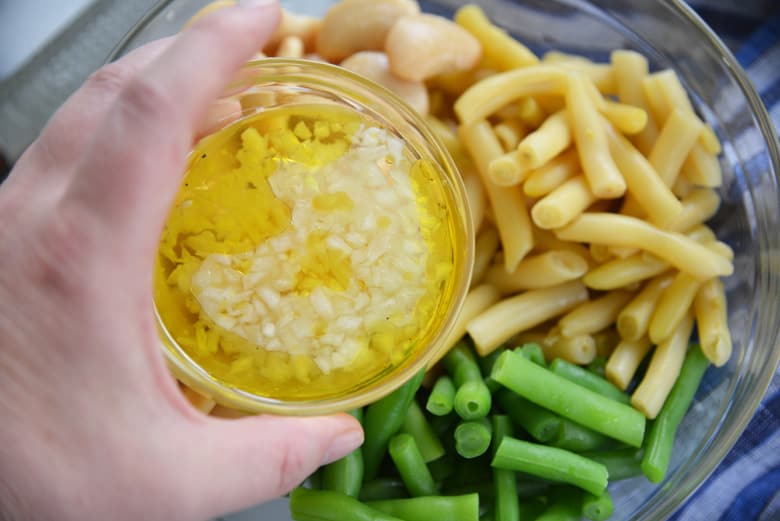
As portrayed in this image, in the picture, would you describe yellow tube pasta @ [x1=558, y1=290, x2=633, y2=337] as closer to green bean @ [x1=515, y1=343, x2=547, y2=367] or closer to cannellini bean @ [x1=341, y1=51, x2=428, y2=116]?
A: green bean @ [x1=515, y1=343, x2=547, y2=367]

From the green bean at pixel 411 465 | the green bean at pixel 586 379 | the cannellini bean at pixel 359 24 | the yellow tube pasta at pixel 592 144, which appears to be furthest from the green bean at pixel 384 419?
the cannellini bean at pixel 359 24

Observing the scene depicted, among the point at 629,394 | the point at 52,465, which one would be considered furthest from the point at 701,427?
the point at 52,465

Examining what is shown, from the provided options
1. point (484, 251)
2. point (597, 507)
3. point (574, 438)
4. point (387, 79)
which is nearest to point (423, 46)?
point (387, 79)

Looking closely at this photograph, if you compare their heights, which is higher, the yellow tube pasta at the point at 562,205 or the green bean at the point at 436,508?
the yellow tube pasta at the point at 562,205

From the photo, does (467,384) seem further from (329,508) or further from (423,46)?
(423,46)

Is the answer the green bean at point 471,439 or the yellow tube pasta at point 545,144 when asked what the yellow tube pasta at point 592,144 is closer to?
the yellow tube pasta at point 545,144

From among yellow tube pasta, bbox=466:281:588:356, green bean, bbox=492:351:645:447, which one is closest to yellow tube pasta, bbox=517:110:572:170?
yellow tube pasta, bbox=466:281:588:356
